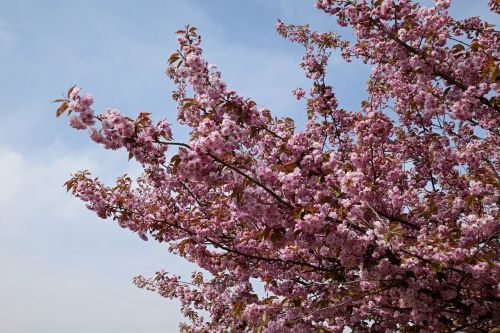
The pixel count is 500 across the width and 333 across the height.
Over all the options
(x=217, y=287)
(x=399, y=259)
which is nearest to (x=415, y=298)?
(x=399, y=259)

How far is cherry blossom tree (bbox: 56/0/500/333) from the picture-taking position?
4.81 metres

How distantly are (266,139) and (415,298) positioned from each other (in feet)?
9.82

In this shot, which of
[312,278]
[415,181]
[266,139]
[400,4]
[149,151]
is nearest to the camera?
[149,151]

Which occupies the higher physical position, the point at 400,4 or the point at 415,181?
the point at 400,4

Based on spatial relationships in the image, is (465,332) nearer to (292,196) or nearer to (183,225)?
(292,196)

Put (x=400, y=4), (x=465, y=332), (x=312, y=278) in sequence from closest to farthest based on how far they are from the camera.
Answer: (x=465, y=332), (x=400, y=4), (x=312, y=278)

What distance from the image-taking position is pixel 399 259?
16.8ft

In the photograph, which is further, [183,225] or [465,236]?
[183,225]

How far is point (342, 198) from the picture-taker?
5.75 metres

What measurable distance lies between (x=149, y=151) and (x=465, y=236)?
160 inches

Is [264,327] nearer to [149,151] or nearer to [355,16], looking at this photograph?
[149,151]

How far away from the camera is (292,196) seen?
16.7 ft

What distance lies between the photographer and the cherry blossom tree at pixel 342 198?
4812mm

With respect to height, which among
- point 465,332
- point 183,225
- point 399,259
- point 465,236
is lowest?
point 465,332
